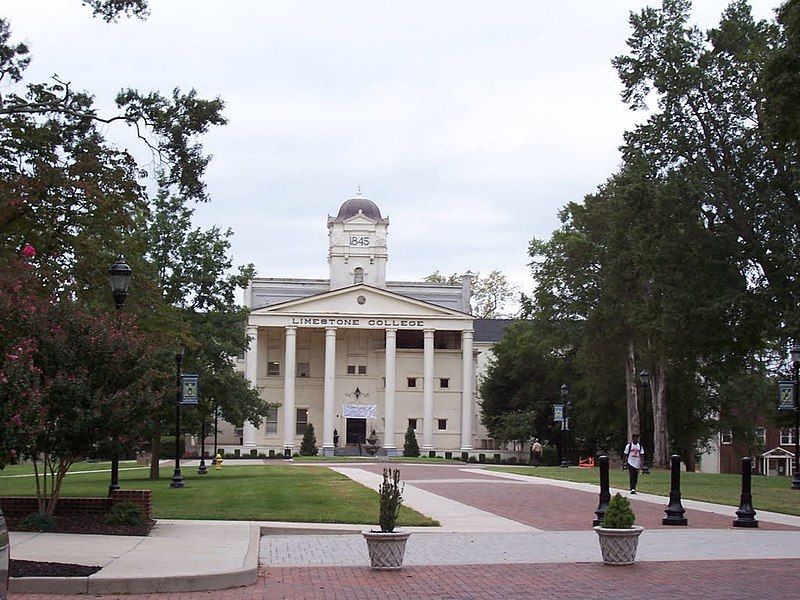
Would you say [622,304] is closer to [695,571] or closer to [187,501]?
[187,501]

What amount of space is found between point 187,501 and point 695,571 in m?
15.3

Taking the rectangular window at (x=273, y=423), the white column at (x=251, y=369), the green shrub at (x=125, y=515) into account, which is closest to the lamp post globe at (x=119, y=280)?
the green shrub at (x=125, y=515)

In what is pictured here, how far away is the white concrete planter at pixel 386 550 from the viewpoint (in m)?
13.0

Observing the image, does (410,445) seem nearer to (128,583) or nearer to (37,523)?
(37,523)

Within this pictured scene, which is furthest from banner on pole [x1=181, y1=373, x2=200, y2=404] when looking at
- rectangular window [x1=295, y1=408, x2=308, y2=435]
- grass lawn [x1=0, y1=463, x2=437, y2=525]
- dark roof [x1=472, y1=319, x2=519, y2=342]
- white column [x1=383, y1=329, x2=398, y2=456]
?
dark roof [x1=472, y1=319, x2=519, y2=342]

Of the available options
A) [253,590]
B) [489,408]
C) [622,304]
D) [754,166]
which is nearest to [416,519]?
[253,590]

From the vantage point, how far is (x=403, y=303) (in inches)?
3413

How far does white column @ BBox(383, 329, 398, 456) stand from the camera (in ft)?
276

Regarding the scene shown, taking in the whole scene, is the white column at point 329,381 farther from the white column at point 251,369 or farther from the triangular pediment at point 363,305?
the white column at point 251,369

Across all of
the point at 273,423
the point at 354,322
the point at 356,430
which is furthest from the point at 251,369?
the point at 356,430

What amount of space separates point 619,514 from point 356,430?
7560 cm

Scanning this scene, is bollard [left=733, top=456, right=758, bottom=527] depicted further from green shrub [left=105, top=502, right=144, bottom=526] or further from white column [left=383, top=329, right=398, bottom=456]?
white column [left=383, top=329, right=398, bottom=456]

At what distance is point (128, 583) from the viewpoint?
11359mm

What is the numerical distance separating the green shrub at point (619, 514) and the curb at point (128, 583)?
15.0 feet
